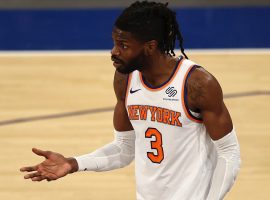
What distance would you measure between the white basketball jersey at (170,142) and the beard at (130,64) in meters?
0.15

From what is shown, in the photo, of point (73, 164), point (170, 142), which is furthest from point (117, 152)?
point (170, 142)

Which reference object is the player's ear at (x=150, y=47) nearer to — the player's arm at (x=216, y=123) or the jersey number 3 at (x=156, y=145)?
the player's arm at (x=216, y=123)

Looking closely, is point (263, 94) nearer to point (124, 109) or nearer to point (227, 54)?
point (227, 54)

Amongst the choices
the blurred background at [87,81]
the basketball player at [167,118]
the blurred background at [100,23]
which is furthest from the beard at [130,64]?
the blurred background at [100,23]

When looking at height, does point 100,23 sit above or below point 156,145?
below

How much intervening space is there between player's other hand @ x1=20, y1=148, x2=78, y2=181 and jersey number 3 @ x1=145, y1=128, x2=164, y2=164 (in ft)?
1.16

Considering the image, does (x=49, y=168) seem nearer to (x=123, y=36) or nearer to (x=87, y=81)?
(x=123, y=36)

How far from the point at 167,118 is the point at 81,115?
3573mm

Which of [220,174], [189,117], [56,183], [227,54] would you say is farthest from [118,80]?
[227,54]

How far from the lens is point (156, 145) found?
2.90 m

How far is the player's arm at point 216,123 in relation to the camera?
276 cm

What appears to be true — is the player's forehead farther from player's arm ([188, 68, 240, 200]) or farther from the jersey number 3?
the jersey number 3

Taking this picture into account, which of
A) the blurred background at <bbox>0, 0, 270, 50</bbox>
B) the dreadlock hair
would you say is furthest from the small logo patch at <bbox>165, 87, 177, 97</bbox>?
the blurred background at <bbox>0, 0, 270, 50</bbox>

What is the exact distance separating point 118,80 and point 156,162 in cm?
40
